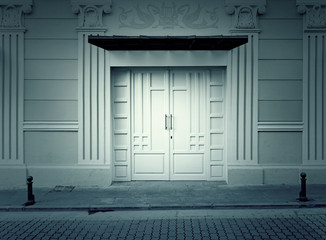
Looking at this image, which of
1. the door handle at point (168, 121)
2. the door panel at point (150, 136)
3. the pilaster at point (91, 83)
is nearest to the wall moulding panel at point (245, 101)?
the door handle at point (168, 121)

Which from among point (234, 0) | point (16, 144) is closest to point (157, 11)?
point (234, 0)

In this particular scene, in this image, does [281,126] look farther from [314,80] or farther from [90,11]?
[90,11]

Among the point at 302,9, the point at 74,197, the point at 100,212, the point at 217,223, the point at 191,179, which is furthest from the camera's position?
the point at 191,179

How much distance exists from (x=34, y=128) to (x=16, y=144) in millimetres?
604

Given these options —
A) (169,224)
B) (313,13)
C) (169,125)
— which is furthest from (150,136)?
(313,13)

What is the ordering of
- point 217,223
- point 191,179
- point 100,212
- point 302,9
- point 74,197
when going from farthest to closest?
point 191,179 → point 302,9 → point 74,197 → point 100,212 → point 217,223

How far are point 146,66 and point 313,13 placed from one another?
14.0 ft

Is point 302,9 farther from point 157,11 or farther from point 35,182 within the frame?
point 35,182

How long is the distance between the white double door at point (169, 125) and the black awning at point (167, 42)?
2.76 ft

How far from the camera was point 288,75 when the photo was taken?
390 inches

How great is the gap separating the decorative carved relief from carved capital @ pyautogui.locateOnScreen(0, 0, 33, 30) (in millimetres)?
2297

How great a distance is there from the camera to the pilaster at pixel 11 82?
9805 mm

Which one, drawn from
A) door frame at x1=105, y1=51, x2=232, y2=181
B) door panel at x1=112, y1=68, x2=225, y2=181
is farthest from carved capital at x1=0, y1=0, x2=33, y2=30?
door panel at x1=112, y1=68, x2=225, y2=181

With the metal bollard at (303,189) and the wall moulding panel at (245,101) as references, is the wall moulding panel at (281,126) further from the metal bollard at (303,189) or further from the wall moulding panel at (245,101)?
the metal bollard at (303,189)
